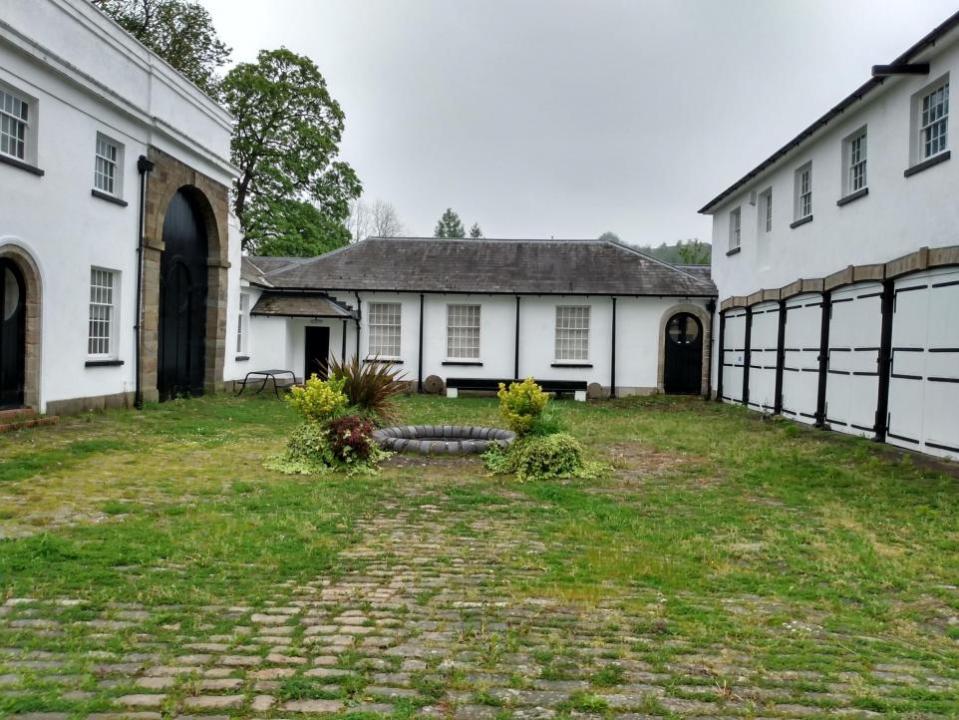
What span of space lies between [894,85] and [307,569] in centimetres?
1159

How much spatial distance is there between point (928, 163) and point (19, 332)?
14.5 m

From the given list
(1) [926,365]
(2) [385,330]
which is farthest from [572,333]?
(1) [926,365]

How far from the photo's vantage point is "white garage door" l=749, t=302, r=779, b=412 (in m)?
17.1

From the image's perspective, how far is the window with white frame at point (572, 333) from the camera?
2344 cm

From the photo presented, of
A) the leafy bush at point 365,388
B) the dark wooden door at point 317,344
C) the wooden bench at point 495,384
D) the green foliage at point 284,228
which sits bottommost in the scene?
the wooden bench at point 495,384

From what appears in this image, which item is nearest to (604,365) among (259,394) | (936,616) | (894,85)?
(259,394)

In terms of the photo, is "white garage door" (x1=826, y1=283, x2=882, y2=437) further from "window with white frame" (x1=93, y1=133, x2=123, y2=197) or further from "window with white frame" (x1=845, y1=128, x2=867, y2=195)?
"window with white frame" (x1=93, y1=133, x2=123, y2=197)

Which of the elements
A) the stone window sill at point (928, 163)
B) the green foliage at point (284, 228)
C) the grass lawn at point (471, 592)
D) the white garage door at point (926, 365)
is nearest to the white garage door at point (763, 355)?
the white garage door at point (926, 365)

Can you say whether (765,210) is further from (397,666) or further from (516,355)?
(397,666)

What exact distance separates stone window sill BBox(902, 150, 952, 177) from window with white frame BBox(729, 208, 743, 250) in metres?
9.36

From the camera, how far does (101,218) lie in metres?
14.3

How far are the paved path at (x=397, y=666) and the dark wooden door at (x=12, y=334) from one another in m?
9.12

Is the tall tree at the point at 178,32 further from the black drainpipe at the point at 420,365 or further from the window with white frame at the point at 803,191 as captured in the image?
the window with white frame at the point at 803,191

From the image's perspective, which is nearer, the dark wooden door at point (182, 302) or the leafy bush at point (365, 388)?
the leafy bush at point (365, 388)
